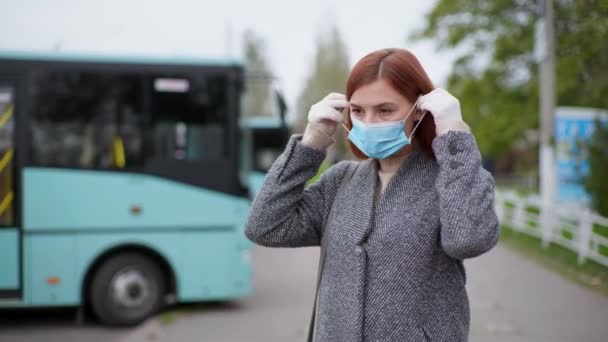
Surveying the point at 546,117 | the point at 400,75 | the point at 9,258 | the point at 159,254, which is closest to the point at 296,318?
the point at 159,254

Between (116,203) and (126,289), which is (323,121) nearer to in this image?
(116,203)

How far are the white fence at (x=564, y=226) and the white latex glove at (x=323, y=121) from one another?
16.5ft

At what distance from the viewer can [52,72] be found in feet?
23.5

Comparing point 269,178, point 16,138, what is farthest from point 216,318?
point 269,178

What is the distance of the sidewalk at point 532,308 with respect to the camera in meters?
6.12

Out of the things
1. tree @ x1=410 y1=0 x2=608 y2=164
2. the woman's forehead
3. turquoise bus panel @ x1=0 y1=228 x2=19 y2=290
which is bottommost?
turquoise bus panel @ x1=0 y1=228 x2=19 y2=290

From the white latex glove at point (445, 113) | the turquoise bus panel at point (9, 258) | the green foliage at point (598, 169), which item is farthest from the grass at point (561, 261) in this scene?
the turquoise bus panel at point (9, 258)

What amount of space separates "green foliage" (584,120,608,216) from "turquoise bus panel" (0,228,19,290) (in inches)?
354

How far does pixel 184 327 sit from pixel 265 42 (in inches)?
1892

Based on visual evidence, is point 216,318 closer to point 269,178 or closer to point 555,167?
point 269,178

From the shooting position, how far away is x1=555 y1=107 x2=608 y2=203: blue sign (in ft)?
42.3

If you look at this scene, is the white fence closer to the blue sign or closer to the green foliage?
the green foliage

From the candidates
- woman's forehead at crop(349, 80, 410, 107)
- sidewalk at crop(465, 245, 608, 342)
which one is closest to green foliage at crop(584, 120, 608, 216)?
sidewalk at crop(465, 245, 608, 342)

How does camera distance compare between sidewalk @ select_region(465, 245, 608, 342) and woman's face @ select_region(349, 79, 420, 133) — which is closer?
woman's face @ select_region(349, 79, 420, 133)
